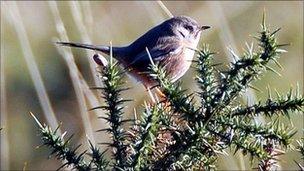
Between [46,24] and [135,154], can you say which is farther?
[46,24]

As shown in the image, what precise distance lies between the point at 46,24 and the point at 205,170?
7934 millimetres

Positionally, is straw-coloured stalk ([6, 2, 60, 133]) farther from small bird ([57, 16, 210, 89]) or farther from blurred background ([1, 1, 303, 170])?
blurred background ([1, 1, 303, 170])

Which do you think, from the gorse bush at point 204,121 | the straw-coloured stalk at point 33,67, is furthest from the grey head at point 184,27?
the gorse bush at point 204,121

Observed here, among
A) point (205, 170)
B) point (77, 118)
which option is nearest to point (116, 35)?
point (77, 118)

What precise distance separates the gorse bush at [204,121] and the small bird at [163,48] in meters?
1.45

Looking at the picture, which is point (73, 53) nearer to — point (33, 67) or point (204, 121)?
point (33, 67)

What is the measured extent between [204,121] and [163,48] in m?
2.10

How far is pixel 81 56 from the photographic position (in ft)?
28.5

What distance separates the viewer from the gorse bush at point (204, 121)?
74.4 inches

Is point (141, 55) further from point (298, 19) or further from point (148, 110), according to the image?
point (298, 19)

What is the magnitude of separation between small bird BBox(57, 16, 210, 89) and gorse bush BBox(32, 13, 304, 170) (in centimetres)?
145

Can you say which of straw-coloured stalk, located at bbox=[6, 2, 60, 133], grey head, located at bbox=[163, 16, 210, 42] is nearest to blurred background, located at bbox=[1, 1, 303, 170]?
straw-coloured stalk, located at bbox=[6, 2, 60, 133]

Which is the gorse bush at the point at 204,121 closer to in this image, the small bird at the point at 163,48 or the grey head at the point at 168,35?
the small bird at the point at 163,48

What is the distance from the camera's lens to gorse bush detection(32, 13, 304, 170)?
1.89 meters
